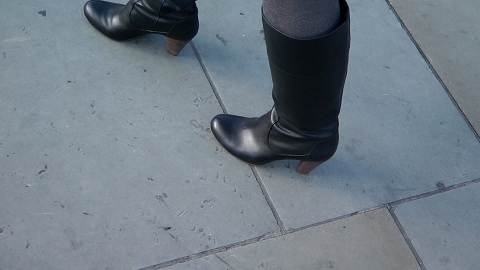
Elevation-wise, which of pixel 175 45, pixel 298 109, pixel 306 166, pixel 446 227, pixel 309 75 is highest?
pixel 309 75

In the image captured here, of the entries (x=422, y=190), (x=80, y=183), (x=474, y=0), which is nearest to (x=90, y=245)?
(x=80, y=183)

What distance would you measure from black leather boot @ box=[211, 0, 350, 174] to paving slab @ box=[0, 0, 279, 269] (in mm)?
78

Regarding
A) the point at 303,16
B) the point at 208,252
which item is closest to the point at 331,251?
the point at 208,252

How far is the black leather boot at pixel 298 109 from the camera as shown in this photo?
4.84 ft

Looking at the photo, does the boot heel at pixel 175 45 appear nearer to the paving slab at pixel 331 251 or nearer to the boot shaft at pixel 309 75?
the boot shaft at pixel 309 75

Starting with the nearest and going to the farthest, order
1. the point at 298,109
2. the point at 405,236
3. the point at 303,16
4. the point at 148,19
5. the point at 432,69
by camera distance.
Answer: the point at 303,16, the point at 298,109, the point at 405,236, the point at 148,19, the point at 432,69

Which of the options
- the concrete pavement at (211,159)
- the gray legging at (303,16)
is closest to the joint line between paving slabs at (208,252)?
the concrete pavement at (211,159)

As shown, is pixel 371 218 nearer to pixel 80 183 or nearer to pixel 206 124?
pixel 206 124

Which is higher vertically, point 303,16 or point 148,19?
point 303,16

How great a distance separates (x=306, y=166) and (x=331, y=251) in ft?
0.76

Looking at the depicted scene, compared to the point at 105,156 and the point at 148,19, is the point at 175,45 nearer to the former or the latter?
the point at 148,19

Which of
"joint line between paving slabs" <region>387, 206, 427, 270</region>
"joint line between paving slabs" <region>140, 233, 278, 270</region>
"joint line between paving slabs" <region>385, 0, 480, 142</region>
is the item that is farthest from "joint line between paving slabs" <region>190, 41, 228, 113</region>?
"joint line between paving slabs" <region>385, 0, 480, 142</region>

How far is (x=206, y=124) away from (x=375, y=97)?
0.51 metres

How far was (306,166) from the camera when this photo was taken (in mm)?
1801
